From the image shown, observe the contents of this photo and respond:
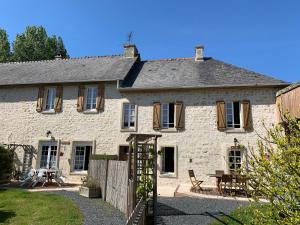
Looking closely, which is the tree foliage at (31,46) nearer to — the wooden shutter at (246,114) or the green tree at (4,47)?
the green tree at (4,47)

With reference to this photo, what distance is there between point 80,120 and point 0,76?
7.30 meters

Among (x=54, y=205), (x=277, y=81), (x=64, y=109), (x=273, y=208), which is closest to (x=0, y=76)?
(x=64, y=109)

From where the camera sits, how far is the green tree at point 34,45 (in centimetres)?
2959

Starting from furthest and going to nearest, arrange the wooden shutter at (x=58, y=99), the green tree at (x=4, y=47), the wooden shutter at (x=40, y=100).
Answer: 1. the green tree at (x=4, y=47)
2. the wooden shutter at (x=40, y=100)
3. the wooden shutter at (x=58, y=99)

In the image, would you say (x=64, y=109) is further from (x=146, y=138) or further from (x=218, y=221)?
(x=218, y=221)

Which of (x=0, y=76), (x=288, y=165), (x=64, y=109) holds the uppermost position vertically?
(x=0, y=76)

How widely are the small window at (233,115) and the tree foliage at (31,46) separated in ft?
70.1

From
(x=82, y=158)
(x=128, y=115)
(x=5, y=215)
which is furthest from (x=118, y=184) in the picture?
(x=82, y=158)

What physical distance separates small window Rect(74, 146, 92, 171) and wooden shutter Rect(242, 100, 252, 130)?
8298 millimetres

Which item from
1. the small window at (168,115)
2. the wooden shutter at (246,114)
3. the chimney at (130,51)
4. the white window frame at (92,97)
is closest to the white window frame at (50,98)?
the white window frame at (92,97)

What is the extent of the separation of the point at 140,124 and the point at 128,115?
90 centimetres

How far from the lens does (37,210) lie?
7.52 m

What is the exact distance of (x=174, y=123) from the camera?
14.3m

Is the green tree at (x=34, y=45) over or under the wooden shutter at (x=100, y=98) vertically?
over
